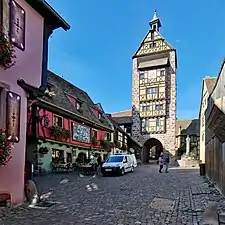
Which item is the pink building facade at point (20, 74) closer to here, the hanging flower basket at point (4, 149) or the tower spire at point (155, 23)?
the hanging flower basket at point (4, 149)

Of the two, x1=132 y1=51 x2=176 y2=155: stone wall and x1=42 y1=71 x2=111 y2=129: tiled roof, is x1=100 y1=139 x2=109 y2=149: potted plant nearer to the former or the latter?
x1=42 y1=71 x2=111 y2=129: tiled roof

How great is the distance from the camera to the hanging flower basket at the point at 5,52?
337 inches

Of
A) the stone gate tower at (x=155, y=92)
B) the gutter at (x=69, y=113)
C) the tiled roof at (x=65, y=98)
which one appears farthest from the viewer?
the stone gate tower at (x=155, y=92)

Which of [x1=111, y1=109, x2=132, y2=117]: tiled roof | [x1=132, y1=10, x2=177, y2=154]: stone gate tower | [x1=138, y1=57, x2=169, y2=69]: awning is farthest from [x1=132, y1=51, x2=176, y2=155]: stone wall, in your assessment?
[x1=111, y1=109, x2=132, y2=117]: tiled roof

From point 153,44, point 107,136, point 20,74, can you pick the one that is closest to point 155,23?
point 153,44

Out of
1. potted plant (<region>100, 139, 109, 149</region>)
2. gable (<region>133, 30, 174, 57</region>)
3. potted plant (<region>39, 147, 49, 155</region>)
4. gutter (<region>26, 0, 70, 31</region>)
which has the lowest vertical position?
potted plant (<region>39, 147, 49, 155</region>)

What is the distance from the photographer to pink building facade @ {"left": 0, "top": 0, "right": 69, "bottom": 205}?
9.02 meters

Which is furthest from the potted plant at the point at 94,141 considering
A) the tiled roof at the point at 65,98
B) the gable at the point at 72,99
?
the gable at the point at 72,99

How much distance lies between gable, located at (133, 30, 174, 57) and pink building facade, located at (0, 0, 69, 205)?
42.1 metres

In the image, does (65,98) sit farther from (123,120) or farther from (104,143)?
(123,120)

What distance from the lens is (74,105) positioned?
3016 centimetres

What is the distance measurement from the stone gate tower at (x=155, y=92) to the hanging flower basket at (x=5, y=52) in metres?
41.7

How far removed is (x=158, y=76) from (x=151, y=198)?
40.8 metres

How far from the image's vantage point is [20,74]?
9938mm
